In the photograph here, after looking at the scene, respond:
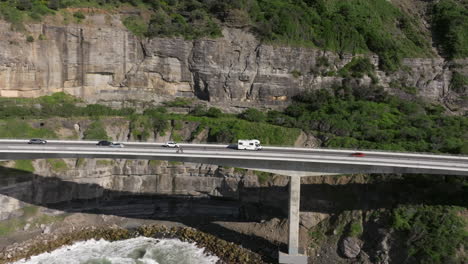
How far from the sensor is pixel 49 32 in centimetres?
5022

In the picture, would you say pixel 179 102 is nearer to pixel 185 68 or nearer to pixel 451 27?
pixel 185 68

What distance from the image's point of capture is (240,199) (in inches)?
1544

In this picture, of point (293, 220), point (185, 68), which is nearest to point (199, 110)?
point (185, 68)

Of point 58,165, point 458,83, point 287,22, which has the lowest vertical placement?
point 58,165

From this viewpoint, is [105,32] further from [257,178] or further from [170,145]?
[257,178]

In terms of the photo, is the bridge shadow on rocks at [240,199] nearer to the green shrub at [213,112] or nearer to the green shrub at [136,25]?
the green shrub at [213,112]

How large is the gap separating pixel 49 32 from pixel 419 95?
194 feet

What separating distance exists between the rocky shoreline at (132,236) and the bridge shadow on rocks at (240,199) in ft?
3.95

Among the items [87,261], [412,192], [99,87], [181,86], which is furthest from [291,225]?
[99,87]

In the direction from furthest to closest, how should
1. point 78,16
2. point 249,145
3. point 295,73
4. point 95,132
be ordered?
point 295,73
point 78,16
point 95,132
point 249,145

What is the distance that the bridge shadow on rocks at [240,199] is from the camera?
107ft

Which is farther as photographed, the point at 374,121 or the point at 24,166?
the point at 374,121

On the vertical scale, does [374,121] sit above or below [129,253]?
above

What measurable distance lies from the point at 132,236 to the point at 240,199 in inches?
484
